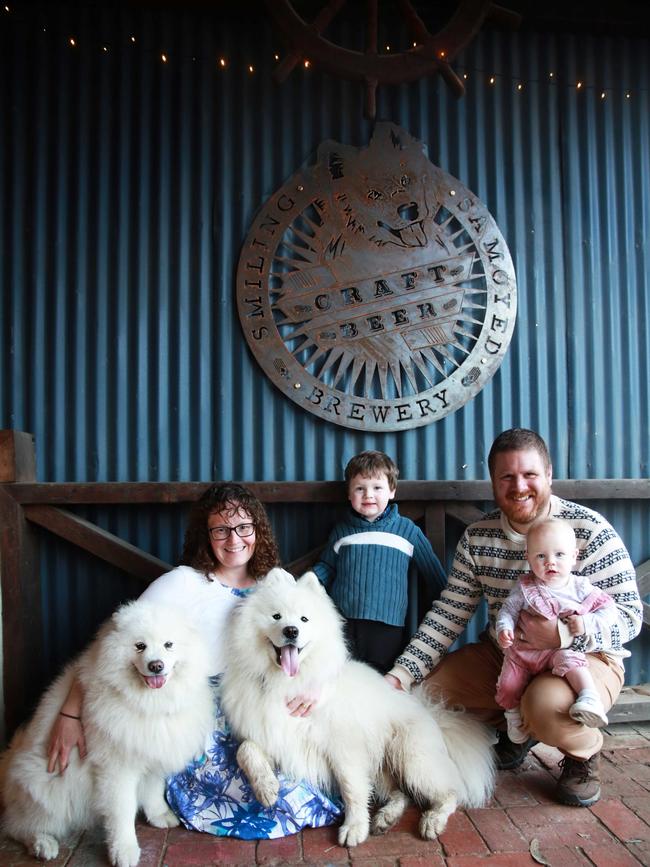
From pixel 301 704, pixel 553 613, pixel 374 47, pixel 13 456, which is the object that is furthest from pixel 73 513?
pixel 374 47

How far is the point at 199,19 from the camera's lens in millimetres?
3566

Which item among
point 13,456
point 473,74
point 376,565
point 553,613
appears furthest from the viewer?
point 473,74

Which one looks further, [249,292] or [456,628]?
[249,292]

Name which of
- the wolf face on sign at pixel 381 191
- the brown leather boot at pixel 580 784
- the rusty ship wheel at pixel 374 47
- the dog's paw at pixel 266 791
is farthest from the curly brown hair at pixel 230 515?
the rusty ship wheel at pixel 374 47

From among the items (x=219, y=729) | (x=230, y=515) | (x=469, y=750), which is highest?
(x=230, y=515)

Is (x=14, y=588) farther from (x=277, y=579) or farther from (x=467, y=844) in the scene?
(x=467, y=844)

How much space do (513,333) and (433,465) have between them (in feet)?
2.99

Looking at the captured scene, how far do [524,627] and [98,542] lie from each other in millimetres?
2137

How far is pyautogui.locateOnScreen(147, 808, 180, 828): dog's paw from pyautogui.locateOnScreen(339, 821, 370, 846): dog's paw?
0.67 meters

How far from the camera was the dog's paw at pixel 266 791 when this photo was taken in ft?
7.53

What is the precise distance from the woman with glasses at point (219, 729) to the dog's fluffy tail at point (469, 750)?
52cm

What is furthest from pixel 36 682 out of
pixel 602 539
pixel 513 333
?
pixel 513 333

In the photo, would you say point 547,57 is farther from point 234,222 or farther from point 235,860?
point 235,860

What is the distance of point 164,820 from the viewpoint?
2.45 m
